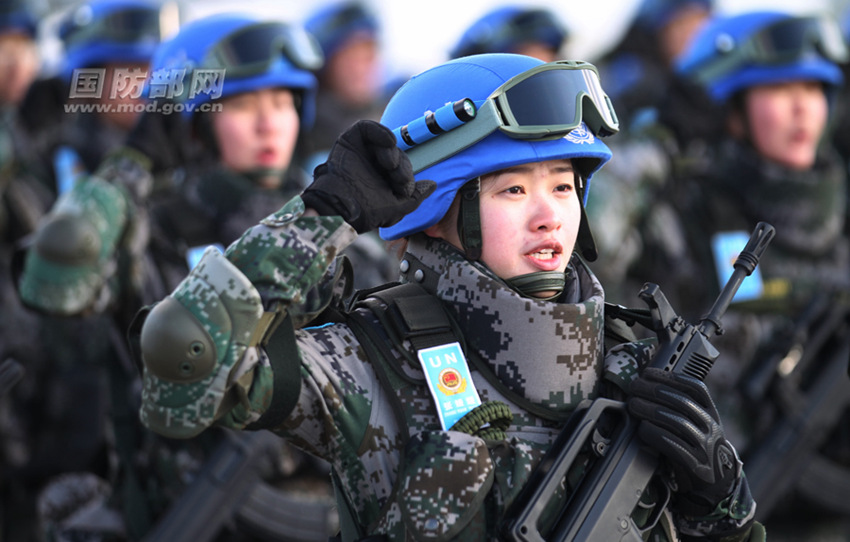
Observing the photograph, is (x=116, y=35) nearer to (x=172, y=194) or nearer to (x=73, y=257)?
(x=172, y=194)

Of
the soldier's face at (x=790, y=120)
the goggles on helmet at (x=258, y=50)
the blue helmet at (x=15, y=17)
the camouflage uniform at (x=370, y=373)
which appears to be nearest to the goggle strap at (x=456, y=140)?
the camouflage uniform at (x=370, y=373)

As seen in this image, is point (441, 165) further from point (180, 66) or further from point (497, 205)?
point (180, 66)

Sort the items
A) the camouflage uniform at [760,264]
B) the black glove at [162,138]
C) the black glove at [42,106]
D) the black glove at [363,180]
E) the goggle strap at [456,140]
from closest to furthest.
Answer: the black glove at [363,180]
the goggle strap at [456,140]
the black glove at [162,138]
the camouflage uniform at [760,264]
the black glove at [42,106]

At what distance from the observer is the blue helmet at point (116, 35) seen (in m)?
8.17

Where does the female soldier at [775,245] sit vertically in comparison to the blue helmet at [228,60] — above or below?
below

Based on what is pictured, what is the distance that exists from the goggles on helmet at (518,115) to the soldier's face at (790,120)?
4.31 metres

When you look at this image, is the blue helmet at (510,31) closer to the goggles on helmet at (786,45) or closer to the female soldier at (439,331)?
the goggles on helmet at (786,45)

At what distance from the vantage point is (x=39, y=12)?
32.4ft

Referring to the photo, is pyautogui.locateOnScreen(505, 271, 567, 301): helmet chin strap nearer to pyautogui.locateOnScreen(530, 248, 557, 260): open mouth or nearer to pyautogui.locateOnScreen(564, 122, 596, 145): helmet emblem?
pyautogui.locateOnScreen(530, 248, 557, 260): open mouth

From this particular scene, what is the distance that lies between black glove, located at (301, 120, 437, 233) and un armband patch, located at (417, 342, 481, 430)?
344mm

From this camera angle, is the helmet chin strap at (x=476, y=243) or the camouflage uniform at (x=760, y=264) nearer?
the helmet chin strap at (x=476, y=243)

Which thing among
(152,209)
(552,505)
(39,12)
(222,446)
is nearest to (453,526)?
(552,505)

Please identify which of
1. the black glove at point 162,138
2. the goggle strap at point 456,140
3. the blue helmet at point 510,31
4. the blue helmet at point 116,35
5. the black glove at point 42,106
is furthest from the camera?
the blue helmet at point 510,31

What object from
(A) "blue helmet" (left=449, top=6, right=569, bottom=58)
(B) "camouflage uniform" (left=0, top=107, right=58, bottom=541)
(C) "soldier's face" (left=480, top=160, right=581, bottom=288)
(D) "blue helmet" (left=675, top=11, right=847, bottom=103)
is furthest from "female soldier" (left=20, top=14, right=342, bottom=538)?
(A) "blue helmet" (left=449, top=6, right=569, bottom=58)
